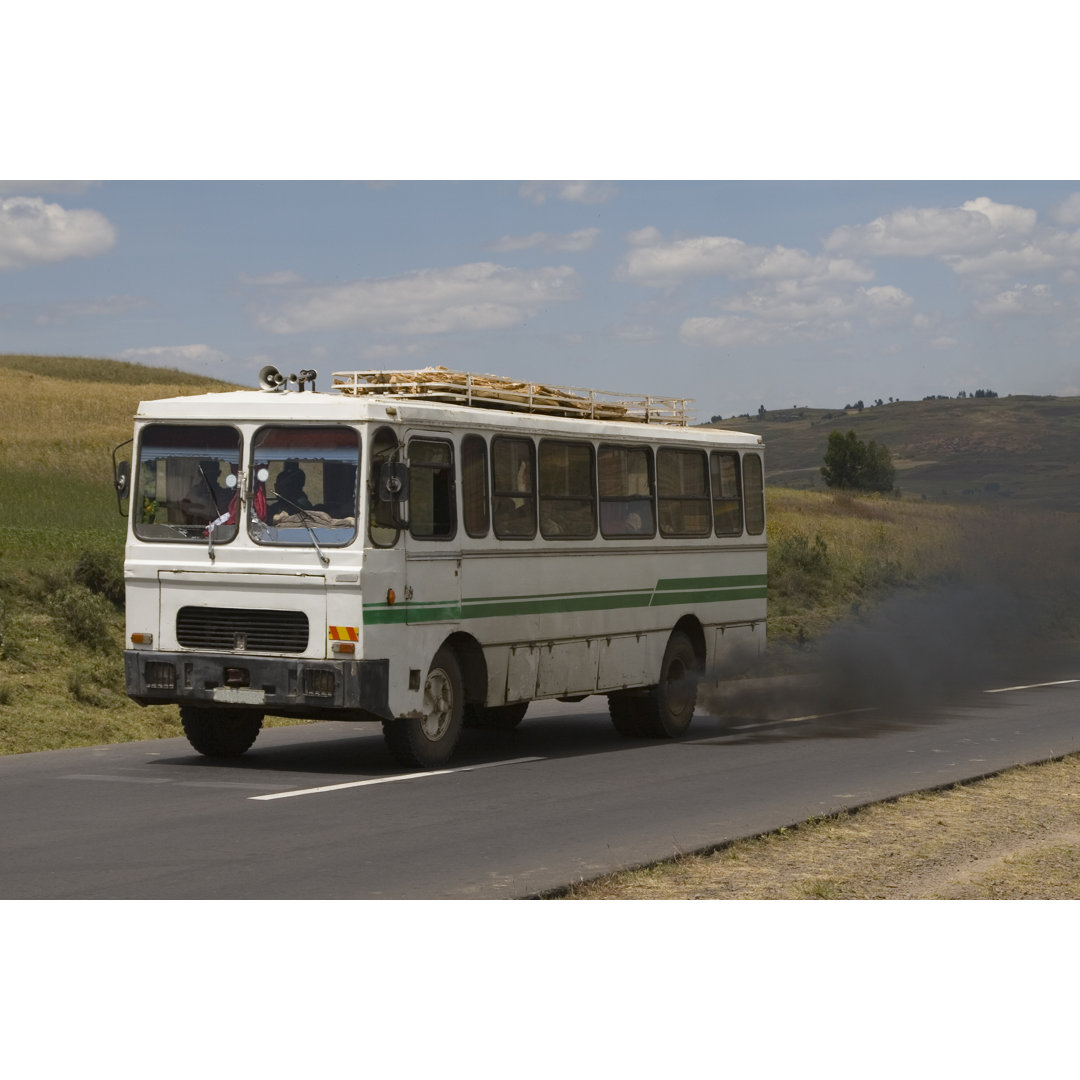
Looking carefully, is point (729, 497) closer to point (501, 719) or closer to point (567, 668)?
point (501, 719)

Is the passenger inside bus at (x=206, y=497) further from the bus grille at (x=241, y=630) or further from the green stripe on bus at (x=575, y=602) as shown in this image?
the green stripe on bus at (x=575, y=602)

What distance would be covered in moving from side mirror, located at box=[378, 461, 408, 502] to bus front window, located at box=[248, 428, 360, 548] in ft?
0.70

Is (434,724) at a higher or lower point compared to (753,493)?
lower

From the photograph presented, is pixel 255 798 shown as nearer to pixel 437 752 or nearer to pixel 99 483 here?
pixel 437 752

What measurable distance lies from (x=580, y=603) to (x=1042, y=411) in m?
147

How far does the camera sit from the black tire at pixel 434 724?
47.0ft

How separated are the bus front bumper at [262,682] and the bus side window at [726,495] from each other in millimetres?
6333

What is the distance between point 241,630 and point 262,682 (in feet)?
1.66

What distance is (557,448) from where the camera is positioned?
53.4 feet

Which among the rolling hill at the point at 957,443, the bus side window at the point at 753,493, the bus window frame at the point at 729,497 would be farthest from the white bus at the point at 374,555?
the rolling hill at the point at 957,443

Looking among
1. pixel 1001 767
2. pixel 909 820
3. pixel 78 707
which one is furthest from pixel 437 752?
pixel 78 707

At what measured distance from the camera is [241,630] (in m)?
14.0

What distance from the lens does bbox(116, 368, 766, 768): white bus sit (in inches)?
542

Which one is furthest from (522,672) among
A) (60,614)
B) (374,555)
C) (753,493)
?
(60,614)
